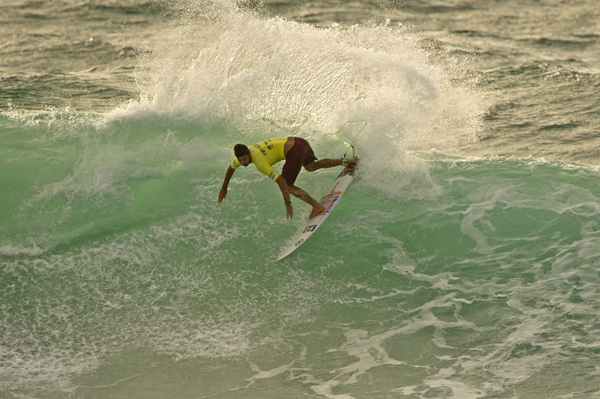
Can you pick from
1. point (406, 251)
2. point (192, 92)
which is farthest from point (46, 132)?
point (406, 251)

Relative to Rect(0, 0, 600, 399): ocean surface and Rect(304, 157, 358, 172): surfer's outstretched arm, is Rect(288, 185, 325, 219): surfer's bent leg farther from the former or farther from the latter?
Rect(304, 157, 358, 172): surfer's outstretched arm

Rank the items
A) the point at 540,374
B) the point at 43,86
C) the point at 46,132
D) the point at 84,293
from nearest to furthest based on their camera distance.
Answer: the point at 540,374 → the point at 84,293 → the point at 46,132 → the point at 43,86

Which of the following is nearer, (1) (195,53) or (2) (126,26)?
(1) (195,53)

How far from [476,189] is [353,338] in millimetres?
3746

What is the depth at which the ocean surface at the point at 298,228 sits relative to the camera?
20.1ft

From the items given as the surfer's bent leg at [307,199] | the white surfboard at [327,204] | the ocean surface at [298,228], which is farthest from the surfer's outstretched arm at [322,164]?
the surfer's bent leg at [307,199]

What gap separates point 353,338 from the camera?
21.2 feet

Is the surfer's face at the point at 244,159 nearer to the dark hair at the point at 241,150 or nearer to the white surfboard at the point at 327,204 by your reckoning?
the dark hair at the point at 241,150

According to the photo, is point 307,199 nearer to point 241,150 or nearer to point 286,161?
point 286,161

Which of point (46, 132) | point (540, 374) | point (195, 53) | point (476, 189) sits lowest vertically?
point (540, 374)

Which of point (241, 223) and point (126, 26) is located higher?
point (126, 26)

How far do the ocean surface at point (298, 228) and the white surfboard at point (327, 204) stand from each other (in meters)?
0.18

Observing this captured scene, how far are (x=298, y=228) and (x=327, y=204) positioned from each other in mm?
565

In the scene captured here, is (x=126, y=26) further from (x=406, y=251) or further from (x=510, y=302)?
(x=510, y=302)
